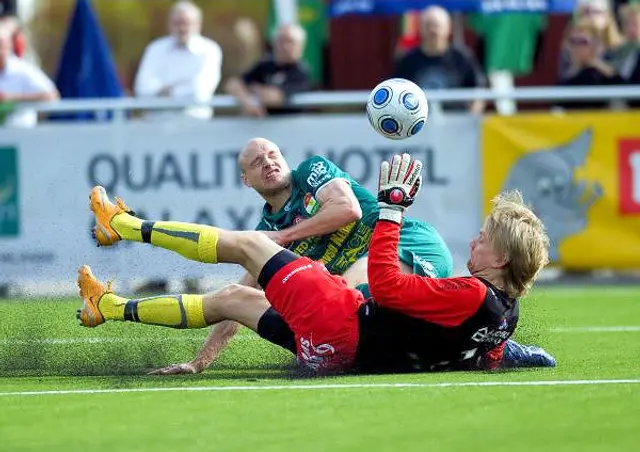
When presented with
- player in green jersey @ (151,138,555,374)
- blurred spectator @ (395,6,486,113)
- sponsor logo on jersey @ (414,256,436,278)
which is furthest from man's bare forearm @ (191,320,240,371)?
blurred spectator @ (395,6,486,113)

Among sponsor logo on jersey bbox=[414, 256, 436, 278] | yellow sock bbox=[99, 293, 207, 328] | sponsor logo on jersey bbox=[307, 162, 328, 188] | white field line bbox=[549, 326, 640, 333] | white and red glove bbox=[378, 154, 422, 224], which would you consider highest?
white and red glove bbox=[378, 154, 422, 224]

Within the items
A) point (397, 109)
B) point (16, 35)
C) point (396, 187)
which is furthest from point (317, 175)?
point (16, 35)

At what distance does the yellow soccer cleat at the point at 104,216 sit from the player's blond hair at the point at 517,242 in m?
2.15

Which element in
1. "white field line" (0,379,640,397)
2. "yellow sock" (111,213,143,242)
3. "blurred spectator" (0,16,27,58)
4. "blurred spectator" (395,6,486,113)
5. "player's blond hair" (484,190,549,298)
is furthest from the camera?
"blurred spectator" (0,16,27,58)

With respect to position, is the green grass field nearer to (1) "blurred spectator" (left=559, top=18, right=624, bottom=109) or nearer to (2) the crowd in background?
(2) the crowd in background

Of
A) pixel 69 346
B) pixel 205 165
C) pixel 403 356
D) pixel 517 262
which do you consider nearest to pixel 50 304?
pixel 69 346

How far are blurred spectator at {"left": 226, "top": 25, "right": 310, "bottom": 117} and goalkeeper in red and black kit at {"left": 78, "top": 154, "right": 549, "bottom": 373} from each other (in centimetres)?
637

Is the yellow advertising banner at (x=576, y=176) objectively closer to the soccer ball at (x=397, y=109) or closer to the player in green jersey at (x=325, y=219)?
the player in green jersey at (x=325, y=219)

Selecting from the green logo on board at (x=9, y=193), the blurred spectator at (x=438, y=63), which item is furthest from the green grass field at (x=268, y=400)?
the blurred spectator at (x=438, y=63)

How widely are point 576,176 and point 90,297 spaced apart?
7.23m

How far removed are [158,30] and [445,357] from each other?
63.5 ft

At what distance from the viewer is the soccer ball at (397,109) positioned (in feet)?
30.3

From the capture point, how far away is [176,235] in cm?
831

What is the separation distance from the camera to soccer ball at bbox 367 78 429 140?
9.23 meters
